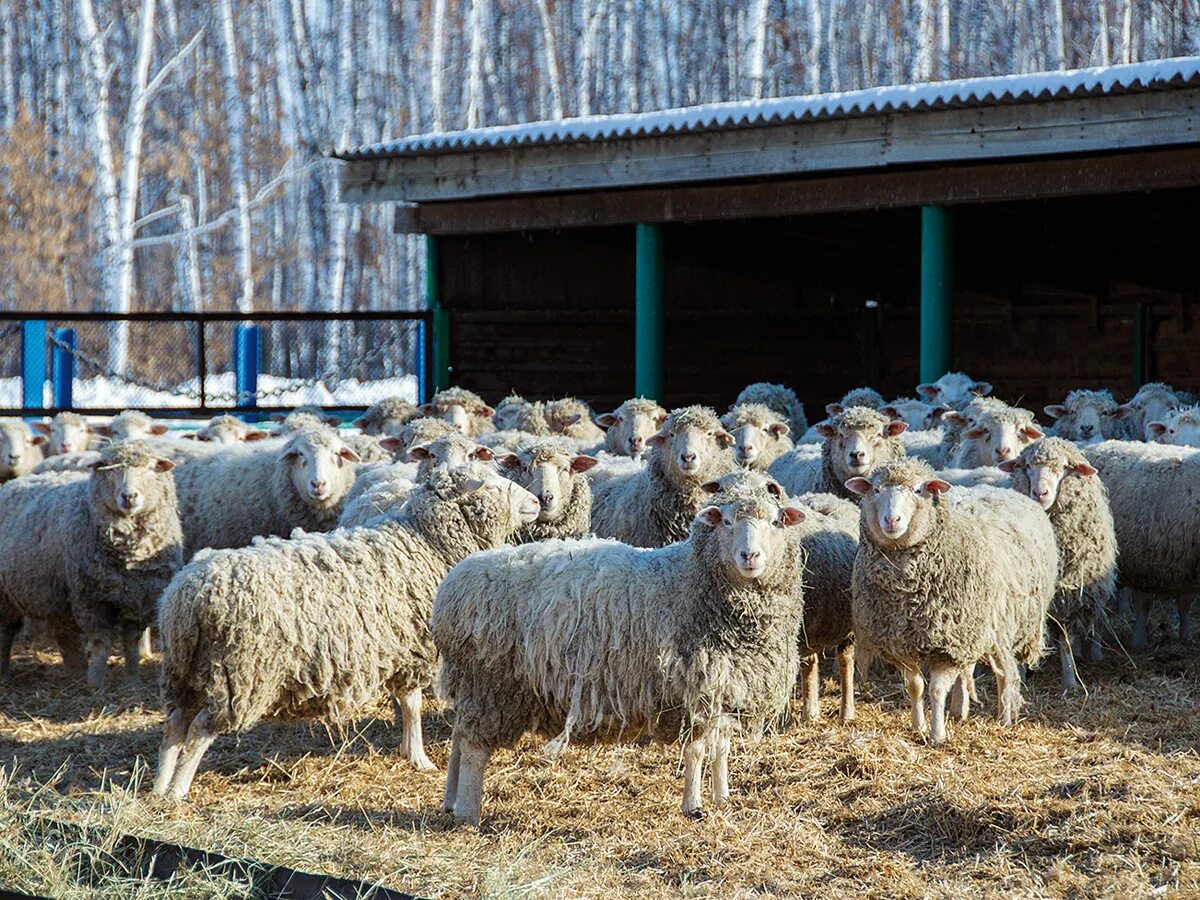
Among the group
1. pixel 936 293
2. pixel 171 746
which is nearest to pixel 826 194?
pixel 936 293

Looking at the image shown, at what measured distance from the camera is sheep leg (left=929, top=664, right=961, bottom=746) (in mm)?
6773

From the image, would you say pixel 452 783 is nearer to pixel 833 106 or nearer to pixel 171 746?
pixel 171 746

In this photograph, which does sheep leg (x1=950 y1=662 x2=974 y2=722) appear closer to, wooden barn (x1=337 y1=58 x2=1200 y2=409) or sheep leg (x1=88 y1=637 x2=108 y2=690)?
→ sheep leg (x1=88 y1=637 x2=108 y2=690)

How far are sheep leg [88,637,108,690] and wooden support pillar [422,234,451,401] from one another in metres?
8.88

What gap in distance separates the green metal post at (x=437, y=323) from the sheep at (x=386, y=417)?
15.1 ft

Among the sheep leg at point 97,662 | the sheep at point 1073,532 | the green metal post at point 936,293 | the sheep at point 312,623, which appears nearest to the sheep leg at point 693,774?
the sheep at point 312,623

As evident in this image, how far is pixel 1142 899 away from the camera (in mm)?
4680

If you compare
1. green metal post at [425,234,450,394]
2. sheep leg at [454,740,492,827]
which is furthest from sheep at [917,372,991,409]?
sheep leg at [454,740,492,827]

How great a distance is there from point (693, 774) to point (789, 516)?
1.08 meters

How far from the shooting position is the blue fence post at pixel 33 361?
1568 cm

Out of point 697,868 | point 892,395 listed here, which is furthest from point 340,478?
point 892,395

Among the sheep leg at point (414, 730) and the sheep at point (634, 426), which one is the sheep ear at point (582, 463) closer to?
the sheep leg at point (414, 730)

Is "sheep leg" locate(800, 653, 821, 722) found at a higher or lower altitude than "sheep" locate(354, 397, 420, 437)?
lower

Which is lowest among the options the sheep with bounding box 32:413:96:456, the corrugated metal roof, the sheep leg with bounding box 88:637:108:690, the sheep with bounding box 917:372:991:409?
the sheep leg with bounding box 88:637:108:690
